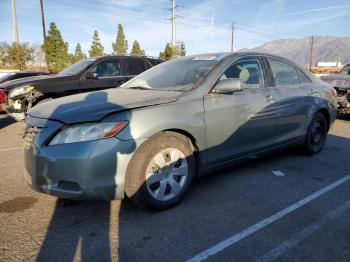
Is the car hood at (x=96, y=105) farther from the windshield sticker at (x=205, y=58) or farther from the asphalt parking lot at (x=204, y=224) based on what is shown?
the asphalt parking lot at (x=204, y=224)

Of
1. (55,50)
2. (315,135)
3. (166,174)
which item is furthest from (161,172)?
(55,50)

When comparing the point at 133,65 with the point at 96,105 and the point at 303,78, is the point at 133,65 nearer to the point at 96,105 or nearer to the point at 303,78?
the point at 303,78

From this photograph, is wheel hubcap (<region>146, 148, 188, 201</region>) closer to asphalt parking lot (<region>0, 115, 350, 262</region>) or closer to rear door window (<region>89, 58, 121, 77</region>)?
asphalt parking lot (<region>0, 115, 350, 262</region>)

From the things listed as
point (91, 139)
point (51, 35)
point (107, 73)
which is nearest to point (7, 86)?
point (107, 73)

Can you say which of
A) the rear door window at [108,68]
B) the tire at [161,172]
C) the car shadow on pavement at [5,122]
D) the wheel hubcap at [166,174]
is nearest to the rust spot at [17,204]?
the tire at [161,172]

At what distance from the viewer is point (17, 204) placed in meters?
3.60

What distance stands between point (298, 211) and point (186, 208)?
115 centimetres

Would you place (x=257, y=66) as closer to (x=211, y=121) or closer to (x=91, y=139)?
(x=211, y=121)

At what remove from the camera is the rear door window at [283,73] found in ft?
15.3

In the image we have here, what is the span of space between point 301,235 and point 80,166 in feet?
6.69

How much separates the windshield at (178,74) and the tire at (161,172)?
0.75m

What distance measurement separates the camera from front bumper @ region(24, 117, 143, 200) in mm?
2871

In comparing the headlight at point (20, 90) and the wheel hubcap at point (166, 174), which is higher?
the headlight at point (20, 90)

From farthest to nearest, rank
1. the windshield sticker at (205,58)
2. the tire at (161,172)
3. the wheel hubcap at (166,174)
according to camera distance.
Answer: the windshield sticker at (205,58) → the wheel hubcap at (166,174) → the tire at (161,172)
